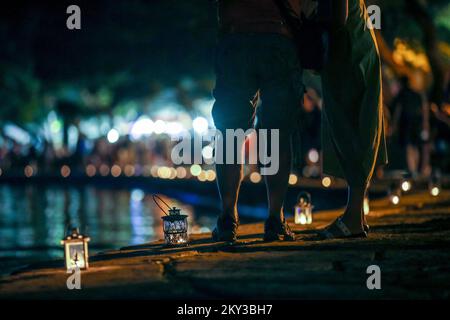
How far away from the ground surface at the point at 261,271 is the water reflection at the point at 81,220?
1193mm

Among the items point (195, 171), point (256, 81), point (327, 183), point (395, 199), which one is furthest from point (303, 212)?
point (195, 171)

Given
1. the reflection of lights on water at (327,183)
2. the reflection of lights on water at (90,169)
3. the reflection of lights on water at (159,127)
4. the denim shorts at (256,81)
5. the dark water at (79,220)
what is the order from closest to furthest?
the denim shorts at (256,81)
the dark water at (79,220)
the reflection of lights on water at (327,183)
the reflection of lights on water at (90,169)
the reflection of lights on water at (159,127)

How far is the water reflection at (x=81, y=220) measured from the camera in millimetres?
10844

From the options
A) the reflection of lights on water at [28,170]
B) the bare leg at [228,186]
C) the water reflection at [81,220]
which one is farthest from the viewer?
the reflection of lights on water at [28,170]

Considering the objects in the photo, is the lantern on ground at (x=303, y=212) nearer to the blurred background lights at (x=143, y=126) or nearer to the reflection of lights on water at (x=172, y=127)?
the reflection of lights on water at (x=172, y=127)

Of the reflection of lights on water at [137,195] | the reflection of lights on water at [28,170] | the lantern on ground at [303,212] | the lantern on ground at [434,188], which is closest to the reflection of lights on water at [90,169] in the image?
the reflection of lights on water at [28,170]

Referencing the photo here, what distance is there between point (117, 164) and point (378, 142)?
36425 mm

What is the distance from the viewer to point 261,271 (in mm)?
4750

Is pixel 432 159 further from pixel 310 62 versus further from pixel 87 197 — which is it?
pixel 310 62

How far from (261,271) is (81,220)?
1075cm

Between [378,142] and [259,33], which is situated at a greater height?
[259,33]

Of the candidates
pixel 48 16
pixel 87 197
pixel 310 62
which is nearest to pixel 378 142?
pixel 310 62

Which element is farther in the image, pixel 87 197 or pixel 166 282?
pixel 87 197

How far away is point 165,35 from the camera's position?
98.1ft
